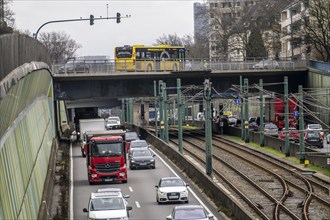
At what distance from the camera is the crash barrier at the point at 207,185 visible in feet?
111

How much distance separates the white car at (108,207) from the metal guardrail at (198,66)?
44373 millimetres

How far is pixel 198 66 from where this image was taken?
84.6 metres

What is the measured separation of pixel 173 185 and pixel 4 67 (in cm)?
2058

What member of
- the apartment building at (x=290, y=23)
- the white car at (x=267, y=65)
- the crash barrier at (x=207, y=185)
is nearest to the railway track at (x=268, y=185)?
the crash barrier at (x=207, y=185)

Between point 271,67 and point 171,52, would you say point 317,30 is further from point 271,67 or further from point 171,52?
point 171,52

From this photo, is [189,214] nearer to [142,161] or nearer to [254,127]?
[142,161]

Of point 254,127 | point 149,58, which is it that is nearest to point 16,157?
point 149,58

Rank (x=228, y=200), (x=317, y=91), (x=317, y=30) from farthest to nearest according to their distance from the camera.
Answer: (x=317, y=30), (x=317, y=91), (x=228, y=200)

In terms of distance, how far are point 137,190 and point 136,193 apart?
51.7 inches

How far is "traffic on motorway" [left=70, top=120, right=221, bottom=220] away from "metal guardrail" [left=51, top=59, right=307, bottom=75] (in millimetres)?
19061

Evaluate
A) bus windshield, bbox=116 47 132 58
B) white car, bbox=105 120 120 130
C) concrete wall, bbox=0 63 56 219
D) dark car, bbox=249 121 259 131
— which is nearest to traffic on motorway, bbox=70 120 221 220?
concrete wall, bbox=0 63 56 219

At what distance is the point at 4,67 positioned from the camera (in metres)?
20.9

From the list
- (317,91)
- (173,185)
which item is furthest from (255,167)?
(317,91)

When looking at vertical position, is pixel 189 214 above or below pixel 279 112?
below
